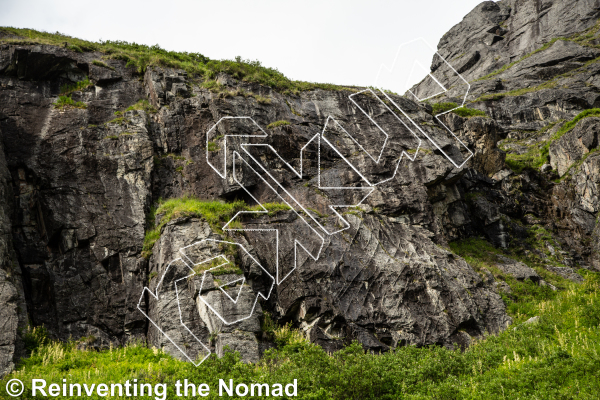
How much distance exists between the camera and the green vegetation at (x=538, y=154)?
2967 centimetres

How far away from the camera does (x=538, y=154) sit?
34.3 m

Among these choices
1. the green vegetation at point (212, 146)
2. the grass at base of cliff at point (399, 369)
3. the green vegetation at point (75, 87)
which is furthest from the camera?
the green vegetation at point (75, 87)

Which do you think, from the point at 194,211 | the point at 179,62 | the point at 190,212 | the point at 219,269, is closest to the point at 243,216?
the point at 194,211

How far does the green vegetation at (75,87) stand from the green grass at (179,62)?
1246mm

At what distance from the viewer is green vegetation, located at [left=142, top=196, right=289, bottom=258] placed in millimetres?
16016

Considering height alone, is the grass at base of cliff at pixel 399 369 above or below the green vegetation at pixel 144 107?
below

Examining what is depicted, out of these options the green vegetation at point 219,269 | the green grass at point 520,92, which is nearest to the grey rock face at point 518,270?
the green vegetation at point 219,269

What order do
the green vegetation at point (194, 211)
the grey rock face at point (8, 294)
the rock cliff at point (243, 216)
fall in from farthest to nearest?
1. the green vegetation at point (194, 211)
2. the rock cliff at point (243, 216)
3. the grey rock face at point (8, 294)

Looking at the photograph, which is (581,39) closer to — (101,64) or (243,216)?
(243,216)

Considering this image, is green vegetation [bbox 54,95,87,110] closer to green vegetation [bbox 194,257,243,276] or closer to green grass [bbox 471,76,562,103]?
green vegetation [bbox 194,257,243,276]

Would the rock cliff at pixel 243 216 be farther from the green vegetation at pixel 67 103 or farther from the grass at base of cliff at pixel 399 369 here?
the grass at base of cliff at pixel 399 369

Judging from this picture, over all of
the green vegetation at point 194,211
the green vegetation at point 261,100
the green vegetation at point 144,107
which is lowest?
the green vegetation at point 194,211

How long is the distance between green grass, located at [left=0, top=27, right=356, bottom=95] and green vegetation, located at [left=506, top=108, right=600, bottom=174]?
44.4 feet

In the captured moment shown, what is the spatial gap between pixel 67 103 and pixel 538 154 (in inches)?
1307
